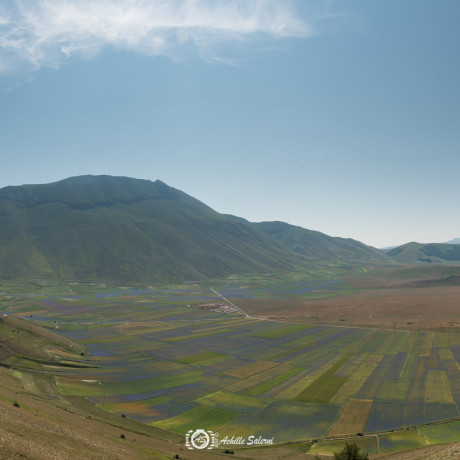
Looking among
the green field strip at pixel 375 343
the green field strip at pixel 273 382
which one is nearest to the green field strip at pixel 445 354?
the green field strip at pixel 375 343

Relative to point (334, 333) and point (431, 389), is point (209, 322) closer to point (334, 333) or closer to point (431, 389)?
point (334, 333)

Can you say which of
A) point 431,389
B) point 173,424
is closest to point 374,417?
point 431,389

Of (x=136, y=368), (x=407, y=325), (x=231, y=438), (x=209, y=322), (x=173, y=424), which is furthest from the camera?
(x=209, y=322)

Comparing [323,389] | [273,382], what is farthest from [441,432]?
[273,382]

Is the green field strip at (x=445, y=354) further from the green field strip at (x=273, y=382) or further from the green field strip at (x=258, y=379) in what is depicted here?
the green field strip at (x=258, y=379)
